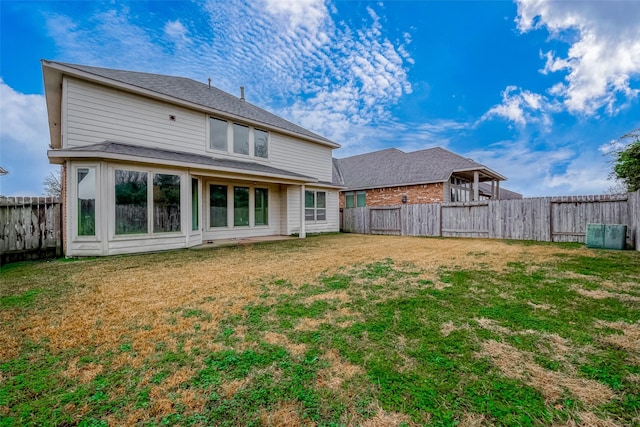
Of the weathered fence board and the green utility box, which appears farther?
the weathered fence board

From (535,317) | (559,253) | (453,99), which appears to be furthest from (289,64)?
(535,317)

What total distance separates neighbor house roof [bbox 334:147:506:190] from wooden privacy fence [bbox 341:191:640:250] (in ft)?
13.9

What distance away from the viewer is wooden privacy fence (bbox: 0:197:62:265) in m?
6.49

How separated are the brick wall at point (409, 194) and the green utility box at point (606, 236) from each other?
813 cm

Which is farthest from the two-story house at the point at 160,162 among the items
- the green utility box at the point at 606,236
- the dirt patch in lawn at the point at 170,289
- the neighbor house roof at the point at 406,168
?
the green utility box at the point at 606,236

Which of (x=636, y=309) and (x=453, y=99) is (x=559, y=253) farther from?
(x=453, y=99)

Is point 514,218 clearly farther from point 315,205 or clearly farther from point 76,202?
point 76,202

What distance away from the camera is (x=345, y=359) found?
2.12 m

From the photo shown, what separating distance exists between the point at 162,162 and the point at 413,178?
1474cm

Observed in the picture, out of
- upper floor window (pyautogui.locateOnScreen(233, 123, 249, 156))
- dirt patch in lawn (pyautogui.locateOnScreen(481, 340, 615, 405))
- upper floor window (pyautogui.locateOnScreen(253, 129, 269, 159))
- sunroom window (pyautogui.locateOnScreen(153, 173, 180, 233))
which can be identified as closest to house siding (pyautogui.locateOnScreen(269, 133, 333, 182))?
upper floor window (pyautogui.locateOnScreen(253, 129, 269, 159))

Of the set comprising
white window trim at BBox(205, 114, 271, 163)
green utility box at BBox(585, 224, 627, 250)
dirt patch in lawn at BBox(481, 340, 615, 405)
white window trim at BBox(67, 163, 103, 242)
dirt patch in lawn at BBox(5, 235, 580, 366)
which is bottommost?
dirt patch in lawn at BBox(481, 340, 615, 405)

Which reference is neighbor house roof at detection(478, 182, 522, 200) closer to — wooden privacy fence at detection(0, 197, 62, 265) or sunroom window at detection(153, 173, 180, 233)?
sunroom window at detection(153, 173, 180, 233)

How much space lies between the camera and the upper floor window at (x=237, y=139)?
34.6 feet

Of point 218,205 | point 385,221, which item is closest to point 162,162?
point 218,205
